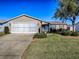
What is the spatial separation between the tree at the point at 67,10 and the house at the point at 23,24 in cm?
567

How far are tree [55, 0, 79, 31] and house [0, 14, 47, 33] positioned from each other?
5.67 m

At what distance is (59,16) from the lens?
43.9 meters

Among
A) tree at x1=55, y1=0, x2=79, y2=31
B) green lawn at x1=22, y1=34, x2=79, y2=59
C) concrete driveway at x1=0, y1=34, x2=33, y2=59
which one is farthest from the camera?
tree at x1=55, y1=0, x2=79, y2=31

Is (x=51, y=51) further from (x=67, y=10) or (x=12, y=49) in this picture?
(x=67, y=10)

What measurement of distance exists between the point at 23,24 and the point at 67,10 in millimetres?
9744

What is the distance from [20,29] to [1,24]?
453 centimetres

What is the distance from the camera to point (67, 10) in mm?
39625

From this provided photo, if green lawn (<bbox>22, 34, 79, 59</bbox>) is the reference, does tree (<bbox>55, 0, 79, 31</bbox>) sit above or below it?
above

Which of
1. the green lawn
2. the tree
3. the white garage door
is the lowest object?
the green lawn

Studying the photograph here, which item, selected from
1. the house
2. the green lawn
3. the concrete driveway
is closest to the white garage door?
the house

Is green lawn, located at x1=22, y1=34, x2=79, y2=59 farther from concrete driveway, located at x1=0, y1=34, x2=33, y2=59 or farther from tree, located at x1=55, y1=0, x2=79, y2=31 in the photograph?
tree, located at x1=55, y1=0, x2=79, y2=31

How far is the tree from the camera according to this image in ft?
125

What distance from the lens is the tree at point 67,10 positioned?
38.1 meters

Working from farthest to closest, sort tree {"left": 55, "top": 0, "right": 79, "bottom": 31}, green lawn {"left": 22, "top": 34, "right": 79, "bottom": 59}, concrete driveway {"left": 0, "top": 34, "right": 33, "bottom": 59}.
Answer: tree {"left": 55, "top": 0, "right": 79, "bottom": 31} < concrete driveway {"left": 0, "top": 34, "right": 33, "bottom": 59} < green lawn {"left": 22, "top": 34, "right": 79, "bottom": 59}
